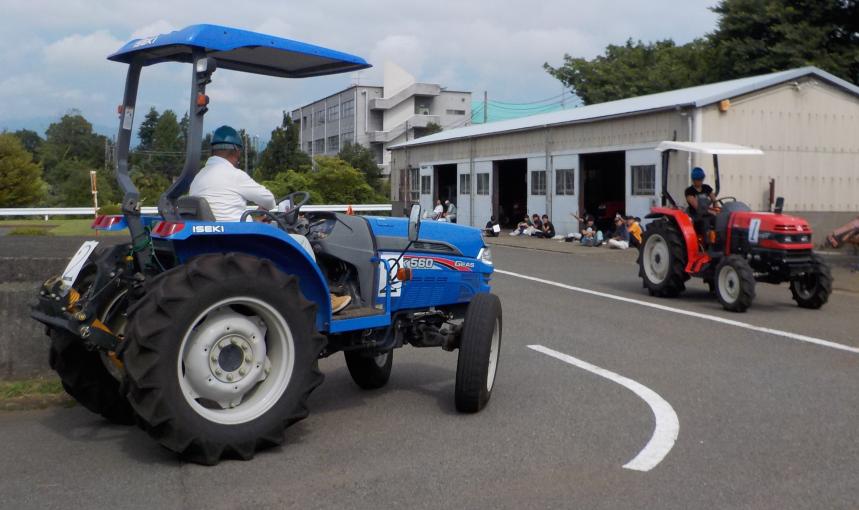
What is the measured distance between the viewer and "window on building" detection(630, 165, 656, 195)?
26.7 meters

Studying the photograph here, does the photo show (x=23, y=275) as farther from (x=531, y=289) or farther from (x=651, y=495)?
(x=531, y=289)

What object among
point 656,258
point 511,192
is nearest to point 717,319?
point 656,258

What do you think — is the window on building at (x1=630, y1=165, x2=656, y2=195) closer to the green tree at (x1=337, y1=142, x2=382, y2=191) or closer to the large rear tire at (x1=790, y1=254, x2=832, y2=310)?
the large rear tire at (x1=790, y1=254, x2=832, y2=310)

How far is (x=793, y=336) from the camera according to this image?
10.7m

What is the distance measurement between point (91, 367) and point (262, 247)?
4.94ft

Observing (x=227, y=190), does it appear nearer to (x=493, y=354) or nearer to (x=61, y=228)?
(x=493, y=354)

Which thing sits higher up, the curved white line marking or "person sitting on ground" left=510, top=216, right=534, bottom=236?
"person sitting on ground" left=510, top=216, right=534, bottom=236

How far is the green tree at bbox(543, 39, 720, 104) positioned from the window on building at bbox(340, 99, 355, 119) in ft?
110

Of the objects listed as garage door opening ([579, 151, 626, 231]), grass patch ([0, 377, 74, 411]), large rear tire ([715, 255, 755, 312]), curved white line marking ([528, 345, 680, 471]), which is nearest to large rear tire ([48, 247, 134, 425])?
grass patch ([0, 377, 74, 411])

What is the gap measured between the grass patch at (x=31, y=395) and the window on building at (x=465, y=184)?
105 feet

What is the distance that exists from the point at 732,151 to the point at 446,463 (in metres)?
10.8

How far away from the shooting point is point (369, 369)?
25.4 feet

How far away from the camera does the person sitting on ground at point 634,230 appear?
24.2m

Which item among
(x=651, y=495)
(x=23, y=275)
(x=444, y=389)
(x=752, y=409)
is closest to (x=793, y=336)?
(x=752, y=409)
